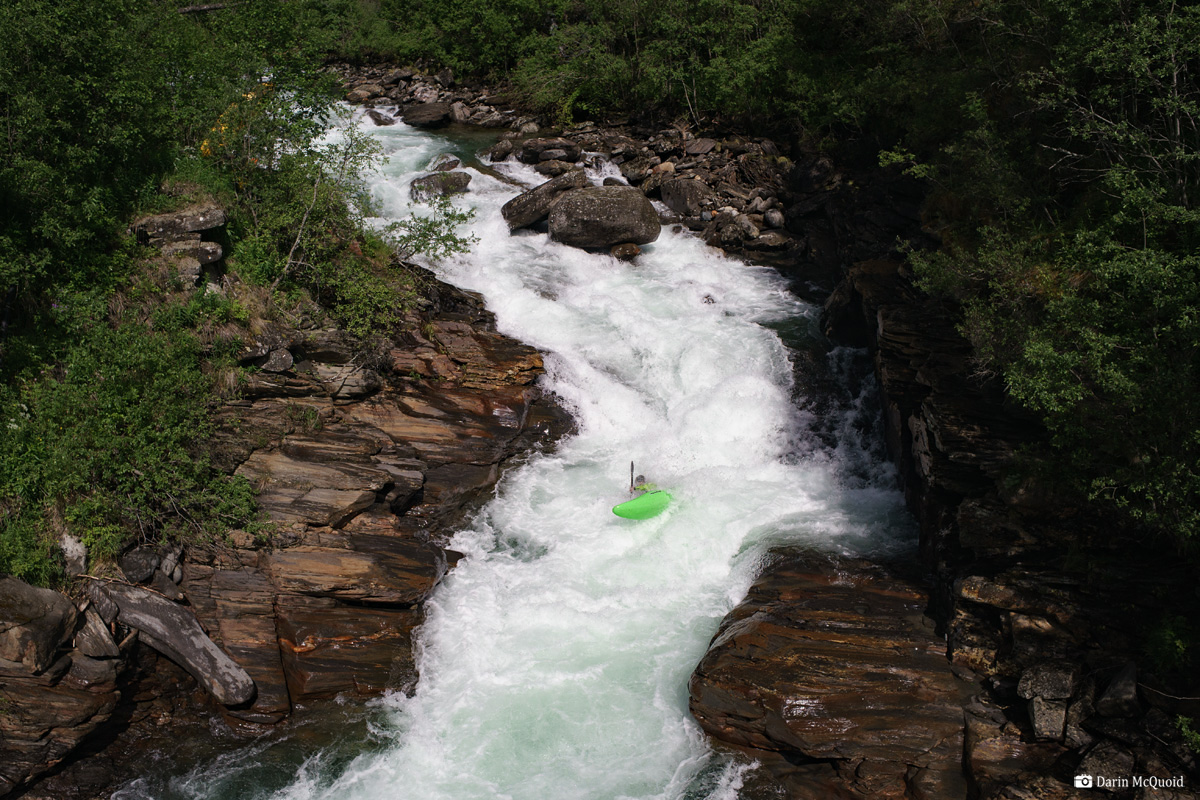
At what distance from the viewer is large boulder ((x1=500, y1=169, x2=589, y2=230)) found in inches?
749

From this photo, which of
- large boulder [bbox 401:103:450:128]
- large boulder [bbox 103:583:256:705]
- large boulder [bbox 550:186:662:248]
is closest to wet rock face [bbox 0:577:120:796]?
large boulder [bbox 103:583:256:705]

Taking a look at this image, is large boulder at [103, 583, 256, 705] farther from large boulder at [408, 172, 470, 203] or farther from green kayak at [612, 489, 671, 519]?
large boulder at [408, 172, 470, 203]

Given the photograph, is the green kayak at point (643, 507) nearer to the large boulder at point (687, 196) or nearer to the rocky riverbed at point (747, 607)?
the rocky riverbed at point (747, 607)

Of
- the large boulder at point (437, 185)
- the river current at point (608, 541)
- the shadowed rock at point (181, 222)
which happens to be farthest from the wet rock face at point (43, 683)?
the large boulder at point (437, 185)

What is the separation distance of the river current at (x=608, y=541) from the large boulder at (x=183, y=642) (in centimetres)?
75

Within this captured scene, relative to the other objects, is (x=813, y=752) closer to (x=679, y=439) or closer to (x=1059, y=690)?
(x=1059, y=690)

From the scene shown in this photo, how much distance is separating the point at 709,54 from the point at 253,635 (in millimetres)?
23001

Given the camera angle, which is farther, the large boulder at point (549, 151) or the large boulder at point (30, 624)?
the large boulder at point (549, 151)

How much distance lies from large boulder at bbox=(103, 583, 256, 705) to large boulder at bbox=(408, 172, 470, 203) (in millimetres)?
12760

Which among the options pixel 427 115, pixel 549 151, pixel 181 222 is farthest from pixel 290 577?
pixel 427 115

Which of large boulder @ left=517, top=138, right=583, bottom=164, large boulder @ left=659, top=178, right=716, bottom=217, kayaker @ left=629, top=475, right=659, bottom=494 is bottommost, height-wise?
kayaker @ left=629, top=475, right=659, bottom=494

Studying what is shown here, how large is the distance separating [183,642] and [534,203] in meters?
13.2

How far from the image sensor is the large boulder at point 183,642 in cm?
870

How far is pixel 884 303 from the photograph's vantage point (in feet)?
45.7
